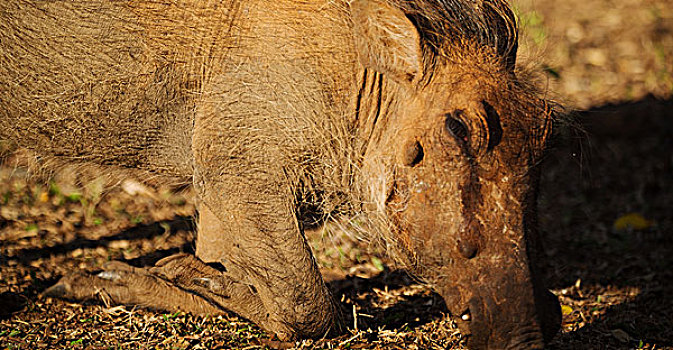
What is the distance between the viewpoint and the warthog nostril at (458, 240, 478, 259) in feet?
8.02

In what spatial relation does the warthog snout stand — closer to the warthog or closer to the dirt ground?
the warthog

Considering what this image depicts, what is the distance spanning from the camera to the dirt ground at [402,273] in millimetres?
2955

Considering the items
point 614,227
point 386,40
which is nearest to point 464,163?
point 386,40

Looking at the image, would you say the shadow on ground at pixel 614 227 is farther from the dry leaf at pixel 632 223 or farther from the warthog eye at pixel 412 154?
the warthog eye at pixel 412 154

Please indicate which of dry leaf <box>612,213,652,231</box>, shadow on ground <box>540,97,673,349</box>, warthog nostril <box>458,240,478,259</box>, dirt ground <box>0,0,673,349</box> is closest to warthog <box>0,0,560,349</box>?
warthog nostril <box>458,240,478,259</box>

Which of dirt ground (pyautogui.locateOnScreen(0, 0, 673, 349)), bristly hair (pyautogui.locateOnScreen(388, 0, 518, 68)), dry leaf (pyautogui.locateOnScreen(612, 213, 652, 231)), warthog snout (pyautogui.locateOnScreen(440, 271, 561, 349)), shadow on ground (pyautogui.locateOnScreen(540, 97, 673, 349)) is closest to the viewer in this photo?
warthog snout (pyautogui.locateOnScreen(440, 271, 561, 349))

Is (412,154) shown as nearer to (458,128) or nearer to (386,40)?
(458,128)

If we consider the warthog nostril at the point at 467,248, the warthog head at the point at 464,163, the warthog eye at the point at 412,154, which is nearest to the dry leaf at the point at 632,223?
the warthog head at the point at 464,163

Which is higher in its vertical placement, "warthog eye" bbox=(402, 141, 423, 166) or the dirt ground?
"warthog eye" bbox=(402, 141, 423, 166)

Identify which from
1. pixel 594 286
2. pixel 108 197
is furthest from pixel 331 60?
pixel 108 197

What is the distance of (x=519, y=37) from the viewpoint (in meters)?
2.85

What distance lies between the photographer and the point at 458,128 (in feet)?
7.97

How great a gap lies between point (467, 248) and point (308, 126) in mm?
744

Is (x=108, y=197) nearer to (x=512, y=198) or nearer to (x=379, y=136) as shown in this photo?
(x=379, y=136)
